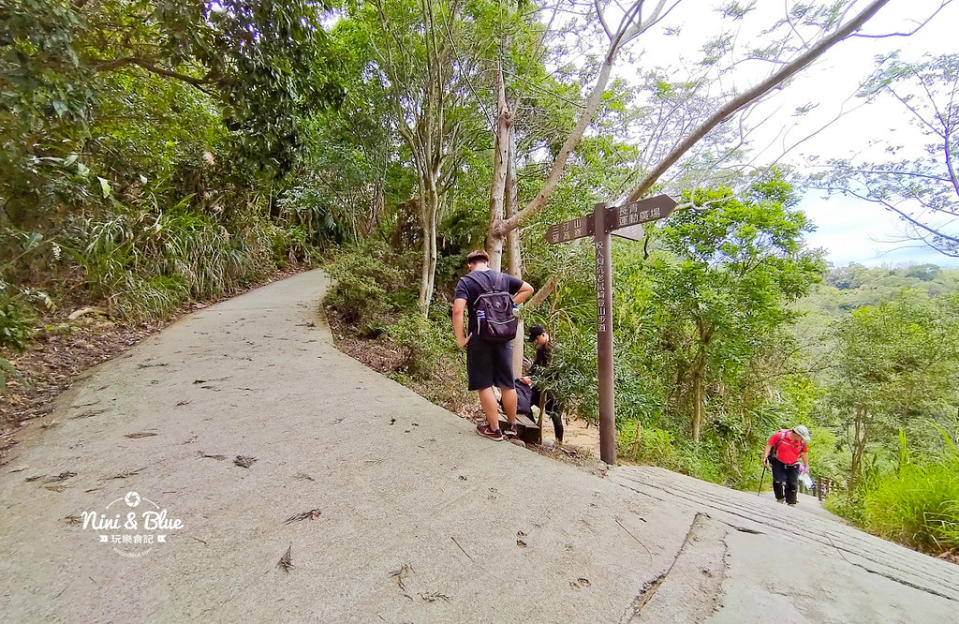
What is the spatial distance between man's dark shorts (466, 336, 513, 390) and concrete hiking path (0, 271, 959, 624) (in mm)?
489

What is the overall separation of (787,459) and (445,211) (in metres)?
8.20

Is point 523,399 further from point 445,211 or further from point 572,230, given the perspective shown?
point 445,211

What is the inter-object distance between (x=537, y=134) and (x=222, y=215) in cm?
744

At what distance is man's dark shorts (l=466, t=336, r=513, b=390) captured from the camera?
295cm

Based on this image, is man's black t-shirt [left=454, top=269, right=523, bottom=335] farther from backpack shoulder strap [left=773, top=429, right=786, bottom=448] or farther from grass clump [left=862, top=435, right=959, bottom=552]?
backpack shoulder strap [left=773, top=429, right=786, bottom=448]

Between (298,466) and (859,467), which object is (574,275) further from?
(859,467)

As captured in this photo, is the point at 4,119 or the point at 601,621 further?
the point at 4,119

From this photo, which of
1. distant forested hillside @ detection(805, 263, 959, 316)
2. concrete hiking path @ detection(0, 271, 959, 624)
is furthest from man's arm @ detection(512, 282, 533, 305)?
distant forested hillside @ detection(805, 263, 959, 316)

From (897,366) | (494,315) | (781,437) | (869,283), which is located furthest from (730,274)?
(869,283)

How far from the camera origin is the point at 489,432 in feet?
10.2

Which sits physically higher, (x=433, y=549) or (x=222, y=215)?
(x=222, y=215)

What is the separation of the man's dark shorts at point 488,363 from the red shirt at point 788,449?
538cm

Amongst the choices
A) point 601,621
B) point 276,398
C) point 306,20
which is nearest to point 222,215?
point 306,20

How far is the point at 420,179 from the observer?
22.8ft
